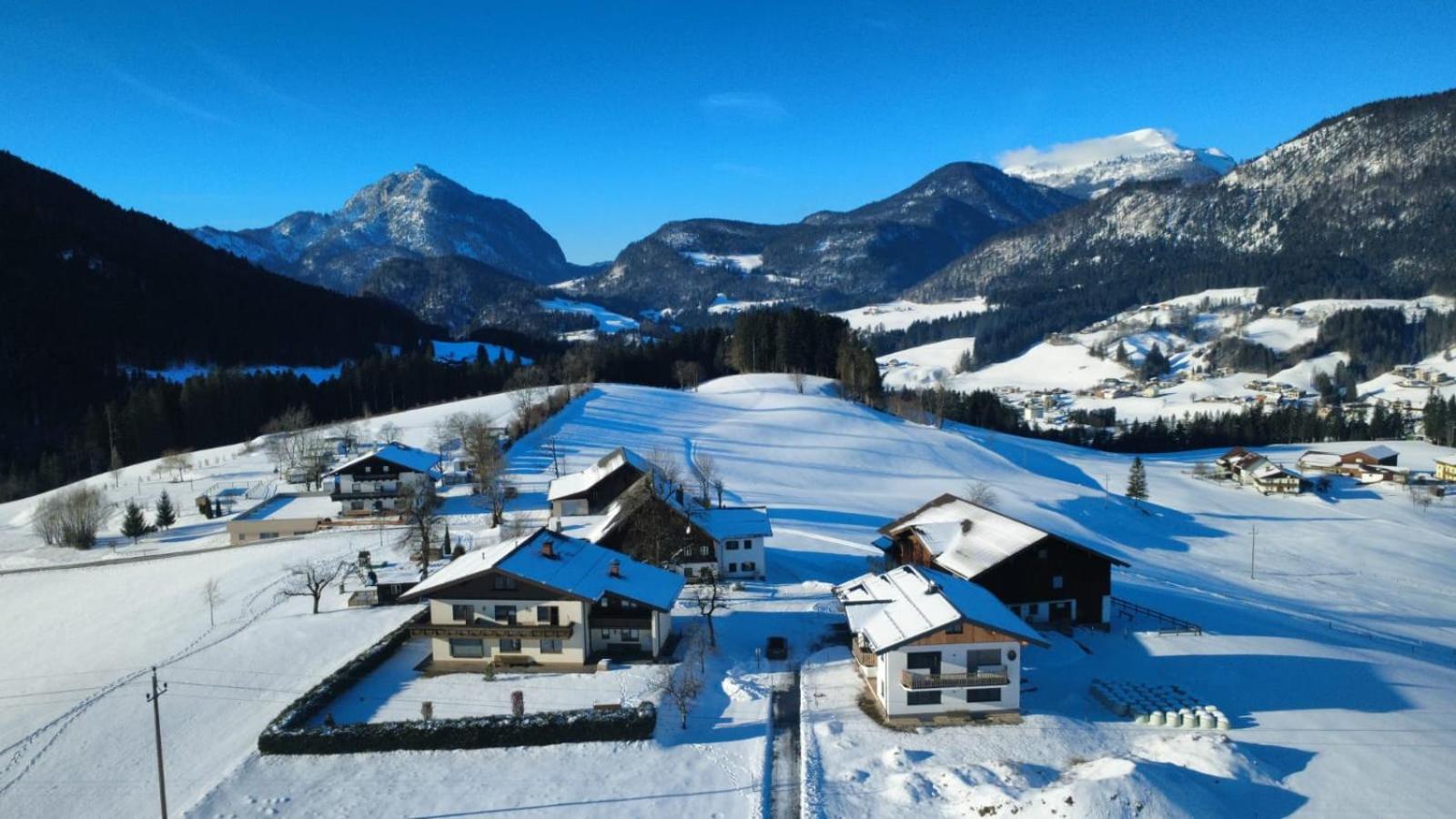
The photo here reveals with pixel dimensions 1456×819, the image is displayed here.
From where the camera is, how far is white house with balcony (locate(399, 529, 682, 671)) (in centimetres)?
3077

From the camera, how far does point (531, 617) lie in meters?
31.1

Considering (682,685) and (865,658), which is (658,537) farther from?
(865,658)

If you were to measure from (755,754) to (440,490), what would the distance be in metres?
46.3

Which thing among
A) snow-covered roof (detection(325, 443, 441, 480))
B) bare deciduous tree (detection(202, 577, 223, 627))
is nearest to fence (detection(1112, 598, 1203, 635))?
bare deciduous tree (detection(202, 577, 223, 627))

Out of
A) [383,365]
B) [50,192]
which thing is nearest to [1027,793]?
[383,365]

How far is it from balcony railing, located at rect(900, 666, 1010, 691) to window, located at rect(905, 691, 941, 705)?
32cm

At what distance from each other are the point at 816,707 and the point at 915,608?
486cm

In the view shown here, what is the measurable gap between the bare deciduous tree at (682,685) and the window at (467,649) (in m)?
7.25

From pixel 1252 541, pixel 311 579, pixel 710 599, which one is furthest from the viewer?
pixel 1252 541

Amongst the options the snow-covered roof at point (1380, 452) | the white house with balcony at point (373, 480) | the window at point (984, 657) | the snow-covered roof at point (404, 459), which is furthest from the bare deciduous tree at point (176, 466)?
the snow-covered roof at point (1380, 452)

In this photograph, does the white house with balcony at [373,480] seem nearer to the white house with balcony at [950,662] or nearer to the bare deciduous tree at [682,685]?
the bare deciduous tree at [682,685]

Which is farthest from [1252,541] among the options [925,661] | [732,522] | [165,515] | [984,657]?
[165,515]

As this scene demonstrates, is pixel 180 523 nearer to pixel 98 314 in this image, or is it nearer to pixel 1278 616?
pixel 1278 616

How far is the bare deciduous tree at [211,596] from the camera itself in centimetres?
3680
